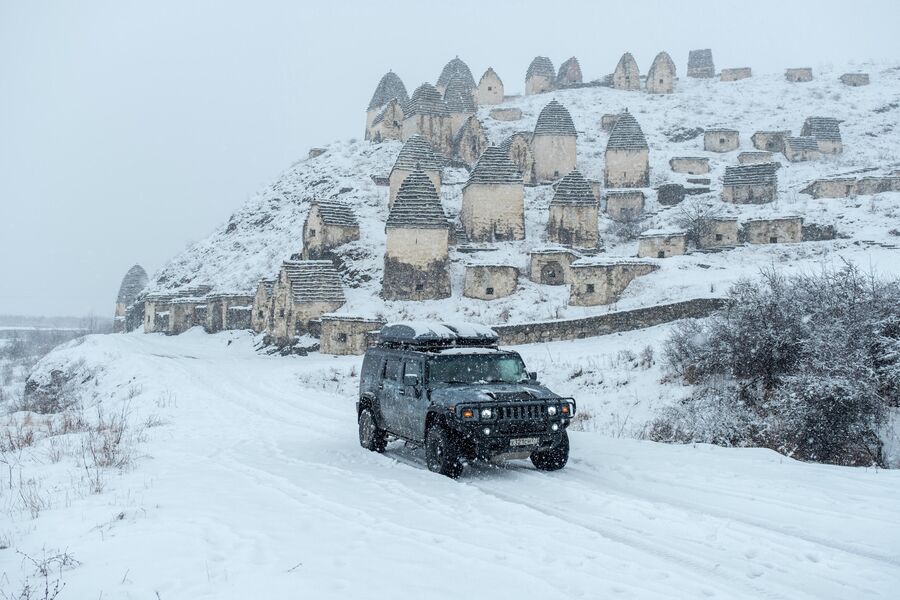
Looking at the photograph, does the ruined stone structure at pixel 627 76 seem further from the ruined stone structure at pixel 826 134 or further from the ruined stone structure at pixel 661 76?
the ruined stone structure at pixel 826 134

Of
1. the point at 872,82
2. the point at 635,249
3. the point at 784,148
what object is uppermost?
the point at 872,82

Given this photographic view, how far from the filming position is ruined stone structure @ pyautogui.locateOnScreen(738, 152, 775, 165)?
187ft

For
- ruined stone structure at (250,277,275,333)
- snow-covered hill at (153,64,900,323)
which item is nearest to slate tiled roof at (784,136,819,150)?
snow-covered hill at (153,64,900,323)

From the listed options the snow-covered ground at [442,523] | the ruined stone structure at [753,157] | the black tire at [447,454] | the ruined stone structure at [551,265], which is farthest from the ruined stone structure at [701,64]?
the black tire at [447,454]

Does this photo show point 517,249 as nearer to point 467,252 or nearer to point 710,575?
point 467,252

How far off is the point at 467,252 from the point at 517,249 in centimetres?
326

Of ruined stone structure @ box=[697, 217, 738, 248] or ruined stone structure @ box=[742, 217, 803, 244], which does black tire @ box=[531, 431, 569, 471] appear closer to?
ruined stone structure @ box=[697, 217, 738, 248]

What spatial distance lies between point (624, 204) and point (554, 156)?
306 inches

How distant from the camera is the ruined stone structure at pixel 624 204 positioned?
165 feet

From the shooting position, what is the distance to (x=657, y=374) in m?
18.8

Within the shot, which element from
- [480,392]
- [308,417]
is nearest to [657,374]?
[308,417]

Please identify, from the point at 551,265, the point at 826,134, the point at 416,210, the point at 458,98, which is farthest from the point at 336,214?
the point at 826,134

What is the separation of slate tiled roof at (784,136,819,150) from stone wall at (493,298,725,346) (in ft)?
136

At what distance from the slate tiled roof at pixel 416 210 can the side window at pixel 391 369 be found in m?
26.9
